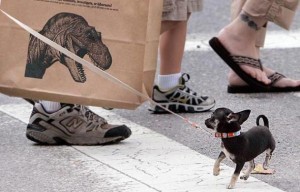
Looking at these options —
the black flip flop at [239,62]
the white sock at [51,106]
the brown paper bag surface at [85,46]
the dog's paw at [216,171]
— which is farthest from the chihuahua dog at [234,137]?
the black flip flop at [239,62]

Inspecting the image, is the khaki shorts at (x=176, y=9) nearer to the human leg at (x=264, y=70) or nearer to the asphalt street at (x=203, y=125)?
the asphalt street at (x=203, y=125)

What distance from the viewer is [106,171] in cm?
502

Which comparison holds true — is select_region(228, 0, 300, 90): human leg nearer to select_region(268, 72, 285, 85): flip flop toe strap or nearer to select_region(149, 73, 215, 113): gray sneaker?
select_region(268, 72, 285, 85): flip flop toe strap

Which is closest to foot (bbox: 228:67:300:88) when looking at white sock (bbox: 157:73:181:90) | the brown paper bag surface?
white sock (bbox: 157:73:181:90)

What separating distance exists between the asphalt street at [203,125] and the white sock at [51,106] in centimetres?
20

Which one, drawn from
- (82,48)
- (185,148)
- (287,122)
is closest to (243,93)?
(287,122)

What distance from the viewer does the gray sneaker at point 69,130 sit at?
216 inches

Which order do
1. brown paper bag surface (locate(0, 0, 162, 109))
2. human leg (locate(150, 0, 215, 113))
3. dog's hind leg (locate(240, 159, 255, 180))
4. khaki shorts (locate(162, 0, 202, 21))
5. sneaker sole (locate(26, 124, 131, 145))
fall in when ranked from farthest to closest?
human leg (locate(150, 0, 215, 113))
khaki shorts (locate(162, 0, 202, 21))
sneaker sole (locate(26, 124, 131, 145))
brown paper bag surface (locate(0, 0, 162, 109))
dog's hind leg (locate(240, 159, 255, 180))

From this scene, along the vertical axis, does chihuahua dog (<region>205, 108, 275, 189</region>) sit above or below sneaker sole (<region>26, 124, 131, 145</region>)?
above

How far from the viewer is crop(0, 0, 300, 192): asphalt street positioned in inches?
196

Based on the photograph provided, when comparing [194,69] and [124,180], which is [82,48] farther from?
[194,69]

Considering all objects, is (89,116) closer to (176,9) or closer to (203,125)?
(203,125)

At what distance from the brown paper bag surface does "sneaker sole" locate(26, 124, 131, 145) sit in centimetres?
38

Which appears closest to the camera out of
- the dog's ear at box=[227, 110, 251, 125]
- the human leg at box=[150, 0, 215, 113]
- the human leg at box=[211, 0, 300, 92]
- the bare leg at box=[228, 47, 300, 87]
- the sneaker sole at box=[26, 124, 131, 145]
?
the dog's ear at box=[227, 110, 251, 125]
